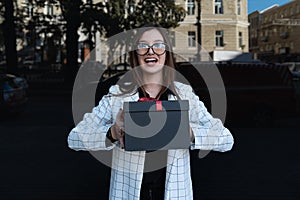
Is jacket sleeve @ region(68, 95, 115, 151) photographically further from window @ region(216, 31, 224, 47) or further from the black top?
window @ region(216, 31, 224, 47)

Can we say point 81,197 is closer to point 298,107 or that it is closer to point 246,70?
point 246,70

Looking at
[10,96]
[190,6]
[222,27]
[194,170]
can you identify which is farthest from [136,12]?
[194,170]

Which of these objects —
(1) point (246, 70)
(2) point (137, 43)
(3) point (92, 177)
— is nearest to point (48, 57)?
(1) point (246, 70)

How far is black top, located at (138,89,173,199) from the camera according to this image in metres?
2.03

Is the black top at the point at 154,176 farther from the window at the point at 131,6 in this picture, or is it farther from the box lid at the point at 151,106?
the window at the point at 131,6

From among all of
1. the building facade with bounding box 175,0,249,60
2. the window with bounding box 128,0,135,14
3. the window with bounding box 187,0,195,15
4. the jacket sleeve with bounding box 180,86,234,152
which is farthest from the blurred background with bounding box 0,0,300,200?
the building facade with bounding box 175,0,249,60

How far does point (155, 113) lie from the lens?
1.71 metres

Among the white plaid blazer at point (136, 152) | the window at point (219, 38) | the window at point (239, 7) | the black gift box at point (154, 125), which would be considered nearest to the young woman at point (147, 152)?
the white plaid blazer at point (136, 152)

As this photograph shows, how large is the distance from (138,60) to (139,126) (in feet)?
1.54

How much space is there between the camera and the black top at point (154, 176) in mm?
2025

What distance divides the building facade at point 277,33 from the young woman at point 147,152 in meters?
54.1

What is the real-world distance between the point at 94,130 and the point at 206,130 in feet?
1.66

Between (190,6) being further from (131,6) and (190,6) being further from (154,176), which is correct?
(154,176)

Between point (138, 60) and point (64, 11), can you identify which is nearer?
point (138, 60)
